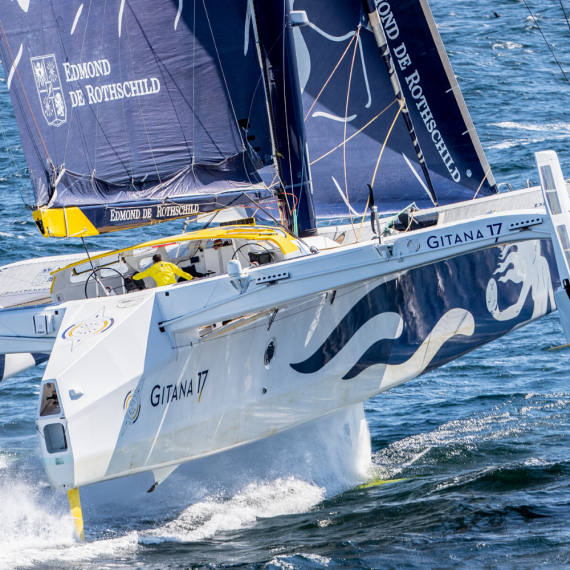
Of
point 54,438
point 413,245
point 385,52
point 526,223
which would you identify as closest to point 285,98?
point 385,52

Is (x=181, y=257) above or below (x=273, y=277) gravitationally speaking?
above

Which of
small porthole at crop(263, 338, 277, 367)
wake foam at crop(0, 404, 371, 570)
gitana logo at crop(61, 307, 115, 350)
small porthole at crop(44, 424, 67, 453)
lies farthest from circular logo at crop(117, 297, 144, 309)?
wake foam at crop(0, 404, 371, 570)

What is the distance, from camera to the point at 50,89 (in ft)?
27.2

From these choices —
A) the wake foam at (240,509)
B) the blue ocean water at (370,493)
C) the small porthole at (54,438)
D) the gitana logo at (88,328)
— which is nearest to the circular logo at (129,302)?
the gitana logo at (88,328)

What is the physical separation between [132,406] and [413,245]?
8.43 feet

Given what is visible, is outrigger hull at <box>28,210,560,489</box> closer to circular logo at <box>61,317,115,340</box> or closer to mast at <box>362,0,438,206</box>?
circular logo at <box>61,317,115,340</box>

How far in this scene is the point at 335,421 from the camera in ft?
30.1

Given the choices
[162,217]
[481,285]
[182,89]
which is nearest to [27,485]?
[162,217]

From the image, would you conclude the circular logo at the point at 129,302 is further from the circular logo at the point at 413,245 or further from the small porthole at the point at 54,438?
the circular logo at the point at 413,245

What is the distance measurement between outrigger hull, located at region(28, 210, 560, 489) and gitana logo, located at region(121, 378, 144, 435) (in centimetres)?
1

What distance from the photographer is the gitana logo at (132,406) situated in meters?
6.74

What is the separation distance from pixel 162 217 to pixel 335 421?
2803mm

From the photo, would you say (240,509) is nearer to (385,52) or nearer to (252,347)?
(252,347)

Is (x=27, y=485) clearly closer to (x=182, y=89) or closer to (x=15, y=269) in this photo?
(x=15, y=269)
